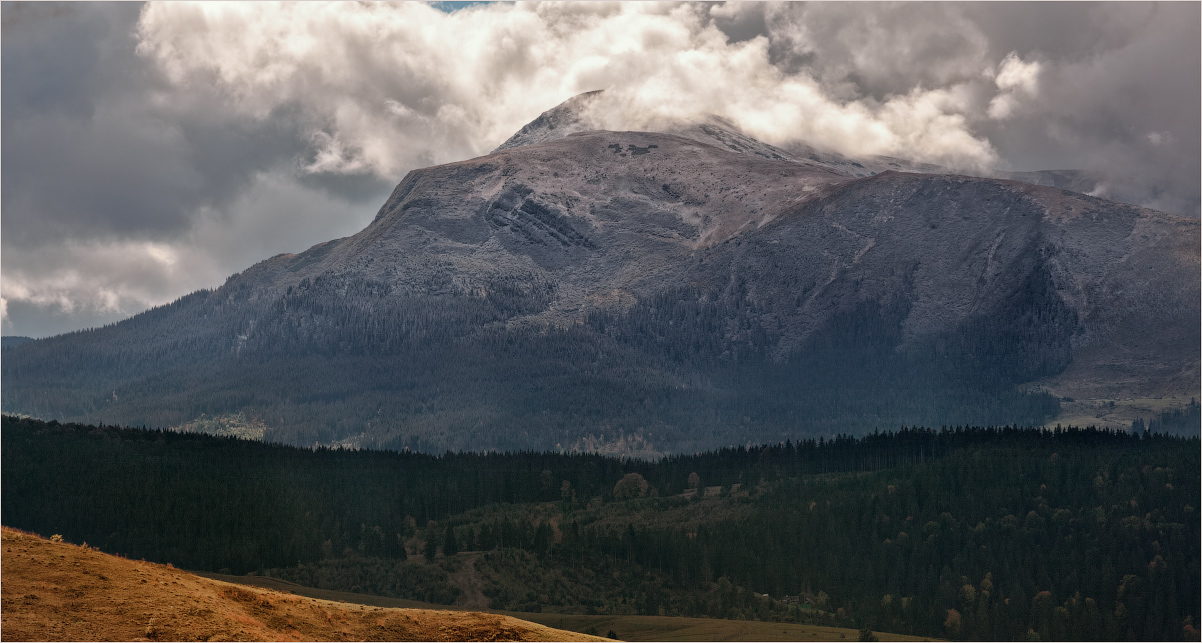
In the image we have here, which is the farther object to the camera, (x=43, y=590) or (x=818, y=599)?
(x=818, y=599)

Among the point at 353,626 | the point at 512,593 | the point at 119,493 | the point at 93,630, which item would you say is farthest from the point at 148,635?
the point at 119,493

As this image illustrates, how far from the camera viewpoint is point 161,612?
57062 millimetres

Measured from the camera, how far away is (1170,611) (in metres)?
189

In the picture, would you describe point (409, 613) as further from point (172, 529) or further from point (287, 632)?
point (172, 529)

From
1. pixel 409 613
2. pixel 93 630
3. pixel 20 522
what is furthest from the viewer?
pixel 20 522

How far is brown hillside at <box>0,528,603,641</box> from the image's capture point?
55.3 metres

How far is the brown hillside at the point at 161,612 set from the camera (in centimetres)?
5531

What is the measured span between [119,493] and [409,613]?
Result: 150 metres

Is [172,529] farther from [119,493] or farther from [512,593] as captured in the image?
[512,593]

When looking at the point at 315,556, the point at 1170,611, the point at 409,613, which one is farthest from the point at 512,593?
the point at 409,613

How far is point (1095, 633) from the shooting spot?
587ft

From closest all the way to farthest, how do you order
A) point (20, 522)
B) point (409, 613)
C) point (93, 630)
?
point (93, 630)
point (409, 613)
point (20, 522)

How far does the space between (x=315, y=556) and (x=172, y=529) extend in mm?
22459

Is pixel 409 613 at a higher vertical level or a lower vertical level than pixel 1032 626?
higher
